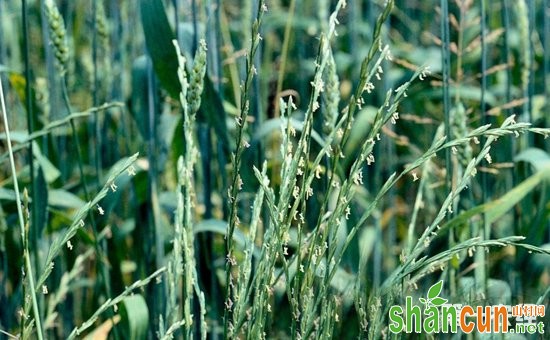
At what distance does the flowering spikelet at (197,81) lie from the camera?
939 mm

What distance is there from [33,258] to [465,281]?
2.04 feet

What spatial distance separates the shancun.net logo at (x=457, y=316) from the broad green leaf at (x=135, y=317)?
40 centimetres

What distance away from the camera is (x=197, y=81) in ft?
3.15

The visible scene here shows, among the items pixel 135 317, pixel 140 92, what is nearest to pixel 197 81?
pixel 135 317

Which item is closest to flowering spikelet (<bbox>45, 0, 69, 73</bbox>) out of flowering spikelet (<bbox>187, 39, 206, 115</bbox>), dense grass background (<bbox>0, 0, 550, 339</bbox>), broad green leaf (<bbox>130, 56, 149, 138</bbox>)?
dense grass background (<bbox>0, 0, 550, 339</bbox>)

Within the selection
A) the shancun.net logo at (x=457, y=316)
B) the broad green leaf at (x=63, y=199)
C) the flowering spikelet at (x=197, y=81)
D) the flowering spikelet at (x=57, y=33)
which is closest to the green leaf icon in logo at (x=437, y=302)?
the shancun.net logo at (x=457, y=316)

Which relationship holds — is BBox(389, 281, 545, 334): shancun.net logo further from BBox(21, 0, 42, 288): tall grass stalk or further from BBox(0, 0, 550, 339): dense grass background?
BBox(21, 0, 42, 288): tall grass stalk

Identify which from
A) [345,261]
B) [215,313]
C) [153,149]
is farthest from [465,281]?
[153,149]

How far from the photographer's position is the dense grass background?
0.85 metres

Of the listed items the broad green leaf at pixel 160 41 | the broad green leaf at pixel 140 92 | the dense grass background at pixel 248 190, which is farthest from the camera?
the broad green leaf at pixel 140 92

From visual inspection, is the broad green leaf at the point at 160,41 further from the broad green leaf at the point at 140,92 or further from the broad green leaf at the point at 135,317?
the broad green leaf at the point at 135,317

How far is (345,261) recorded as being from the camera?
58.1 inches

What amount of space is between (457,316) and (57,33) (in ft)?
2.02

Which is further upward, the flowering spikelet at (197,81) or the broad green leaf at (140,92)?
the broad green leaf at (140,92)
